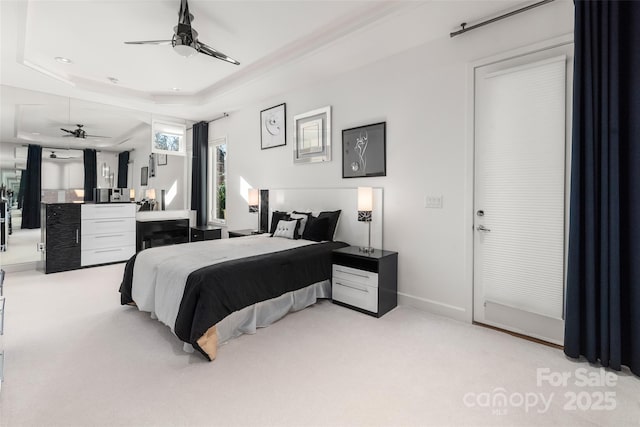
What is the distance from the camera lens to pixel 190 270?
2422 mm

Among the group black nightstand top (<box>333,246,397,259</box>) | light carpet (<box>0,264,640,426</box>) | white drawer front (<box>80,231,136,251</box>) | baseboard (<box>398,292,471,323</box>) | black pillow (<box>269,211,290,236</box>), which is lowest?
light carpet (<box>0,264,640,426</box>)

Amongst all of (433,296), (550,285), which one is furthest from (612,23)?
(433,296)

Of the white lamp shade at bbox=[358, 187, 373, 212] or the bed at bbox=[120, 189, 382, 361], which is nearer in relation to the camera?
the bed at bbox=[120, 189, 382, 361]

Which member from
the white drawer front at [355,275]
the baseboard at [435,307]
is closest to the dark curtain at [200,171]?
the white drawer front at [355,275]

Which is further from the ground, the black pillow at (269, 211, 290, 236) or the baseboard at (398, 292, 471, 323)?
the black pillow at (269, 211, 290, 236)

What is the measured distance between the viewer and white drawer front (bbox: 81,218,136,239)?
4.81m

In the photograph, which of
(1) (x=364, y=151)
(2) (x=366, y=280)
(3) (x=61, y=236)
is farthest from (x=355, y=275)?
(3) (x=61, y=236)

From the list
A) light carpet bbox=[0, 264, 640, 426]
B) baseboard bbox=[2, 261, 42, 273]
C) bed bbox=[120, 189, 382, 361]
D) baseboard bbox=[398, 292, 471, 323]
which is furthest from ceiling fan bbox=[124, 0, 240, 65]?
baseboard bbox=[2, 261, 42, 273]

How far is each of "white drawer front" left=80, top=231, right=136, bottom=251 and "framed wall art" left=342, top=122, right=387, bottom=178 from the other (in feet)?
12.9

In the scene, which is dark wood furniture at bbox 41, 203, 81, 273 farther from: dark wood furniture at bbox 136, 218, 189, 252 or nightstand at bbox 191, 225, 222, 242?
nightstand at bbox 191, 225, 222, 242

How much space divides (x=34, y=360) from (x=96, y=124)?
14.1 ft

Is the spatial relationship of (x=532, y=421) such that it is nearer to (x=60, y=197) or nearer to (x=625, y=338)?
(x=625, y=338)

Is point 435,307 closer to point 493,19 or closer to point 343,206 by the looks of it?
point 343,206

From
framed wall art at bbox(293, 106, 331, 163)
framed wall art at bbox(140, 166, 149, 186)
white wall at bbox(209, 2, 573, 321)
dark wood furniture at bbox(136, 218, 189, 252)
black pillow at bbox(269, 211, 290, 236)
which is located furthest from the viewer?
framed wall art at bbox(140, 166, 149, 186)
